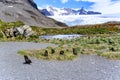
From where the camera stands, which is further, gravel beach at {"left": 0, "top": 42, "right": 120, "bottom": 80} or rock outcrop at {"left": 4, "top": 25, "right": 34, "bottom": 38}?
rock outcrop at {"left": 4, "top": 25, "right": 34, "bottom": 38}

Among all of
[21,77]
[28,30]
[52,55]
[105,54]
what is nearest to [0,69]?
[21,77]

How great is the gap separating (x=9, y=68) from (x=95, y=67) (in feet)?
28.0

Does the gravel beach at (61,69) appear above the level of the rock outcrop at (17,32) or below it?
below

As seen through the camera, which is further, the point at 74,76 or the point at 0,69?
the point at 0,69

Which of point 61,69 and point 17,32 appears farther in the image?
point 17,32

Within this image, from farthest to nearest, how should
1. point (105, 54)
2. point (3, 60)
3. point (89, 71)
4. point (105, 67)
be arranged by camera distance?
point (105, 54)
point (3, 60)
point (105, 67)
point (89, 71)

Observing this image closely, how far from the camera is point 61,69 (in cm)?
3244

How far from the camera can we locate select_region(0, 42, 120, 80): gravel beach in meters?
28.1

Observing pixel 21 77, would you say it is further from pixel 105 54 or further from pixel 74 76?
pixel 105 54

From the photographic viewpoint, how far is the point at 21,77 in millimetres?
27766

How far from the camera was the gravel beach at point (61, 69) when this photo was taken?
28.1m

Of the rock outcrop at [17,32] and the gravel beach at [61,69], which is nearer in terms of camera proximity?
the gravel beach at [61,69]

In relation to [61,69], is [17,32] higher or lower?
higher

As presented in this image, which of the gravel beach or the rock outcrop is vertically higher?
the rock outcrop
